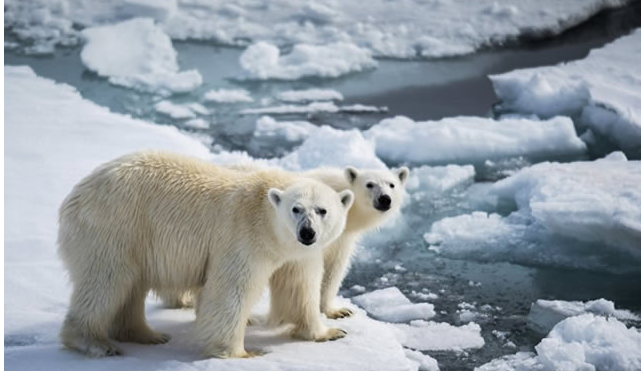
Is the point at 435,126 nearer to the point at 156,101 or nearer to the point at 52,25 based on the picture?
the point at 156,101

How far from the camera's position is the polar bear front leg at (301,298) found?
4.83 metres

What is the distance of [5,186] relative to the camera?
708 centimetres

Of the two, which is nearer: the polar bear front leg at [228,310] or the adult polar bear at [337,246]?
the polar bear front leg at [228,310]

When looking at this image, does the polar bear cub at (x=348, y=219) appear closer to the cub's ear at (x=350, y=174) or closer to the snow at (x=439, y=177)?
the cub's ear at (x=350, y=174)

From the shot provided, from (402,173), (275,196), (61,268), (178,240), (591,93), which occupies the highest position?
(275,196)

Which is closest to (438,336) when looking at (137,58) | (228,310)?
(228,310)

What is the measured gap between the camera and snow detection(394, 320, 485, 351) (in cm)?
539

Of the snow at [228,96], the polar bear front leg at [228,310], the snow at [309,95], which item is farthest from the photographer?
the snow at [309,95]

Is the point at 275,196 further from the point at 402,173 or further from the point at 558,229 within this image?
the point at 558,229

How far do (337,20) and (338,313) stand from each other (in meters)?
7.80

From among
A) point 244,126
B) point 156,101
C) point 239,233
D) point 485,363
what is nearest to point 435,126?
point 244,126

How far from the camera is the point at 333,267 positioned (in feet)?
17.5

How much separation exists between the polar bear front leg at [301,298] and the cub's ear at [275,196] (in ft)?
1.47

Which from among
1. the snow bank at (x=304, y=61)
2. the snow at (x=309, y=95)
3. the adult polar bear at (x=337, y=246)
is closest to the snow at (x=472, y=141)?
the snow at (x=309, y=95)
